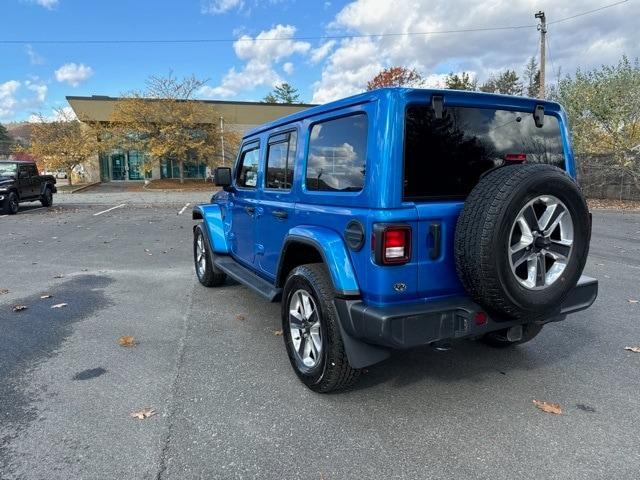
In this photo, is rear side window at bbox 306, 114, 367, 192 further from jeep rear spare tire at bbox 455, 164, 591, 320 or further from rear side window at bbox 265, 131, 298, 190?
jeep rear spare tire at bbox 455, 164, 591, 320

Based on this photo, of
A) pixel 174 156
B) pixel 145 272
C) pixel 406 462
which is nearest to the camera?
pixel 406 462

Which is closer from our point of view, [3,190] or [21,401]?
[21,401]

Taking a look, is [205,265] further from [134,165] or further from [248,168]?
[134,165]

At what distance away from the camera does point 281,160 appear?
4082 millimetres

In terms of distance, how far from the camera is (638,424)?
286 centimetres

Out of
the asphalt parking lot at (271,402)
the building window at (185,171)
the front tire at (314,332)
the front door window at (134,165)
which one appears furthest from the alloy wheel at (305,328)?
the front door window at (134,165)

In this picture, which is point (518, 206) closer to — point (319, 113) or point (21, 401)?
point (319, 113)

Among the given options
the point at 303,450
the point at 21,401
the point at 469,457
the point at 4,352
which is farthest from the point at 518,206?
the point at 4,352

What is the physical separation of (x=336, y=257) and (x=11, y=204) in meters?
16.1

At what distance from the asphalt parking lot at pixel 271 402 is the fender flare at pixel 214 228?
0.68 metres

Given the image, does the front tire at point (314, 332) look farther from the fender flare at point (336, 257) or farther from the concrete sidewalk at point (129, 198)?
the concrete sidewalk at point (129, 198)

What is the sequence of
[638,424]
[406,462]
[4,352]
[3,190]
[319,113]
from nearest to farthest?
[406,462] < [638,424] < [319,113] < [4,352] < [3,190]

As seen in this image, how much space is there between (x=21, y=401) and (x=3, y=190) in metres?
14.7

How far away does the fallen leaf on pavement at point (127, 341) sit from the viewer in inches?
165
